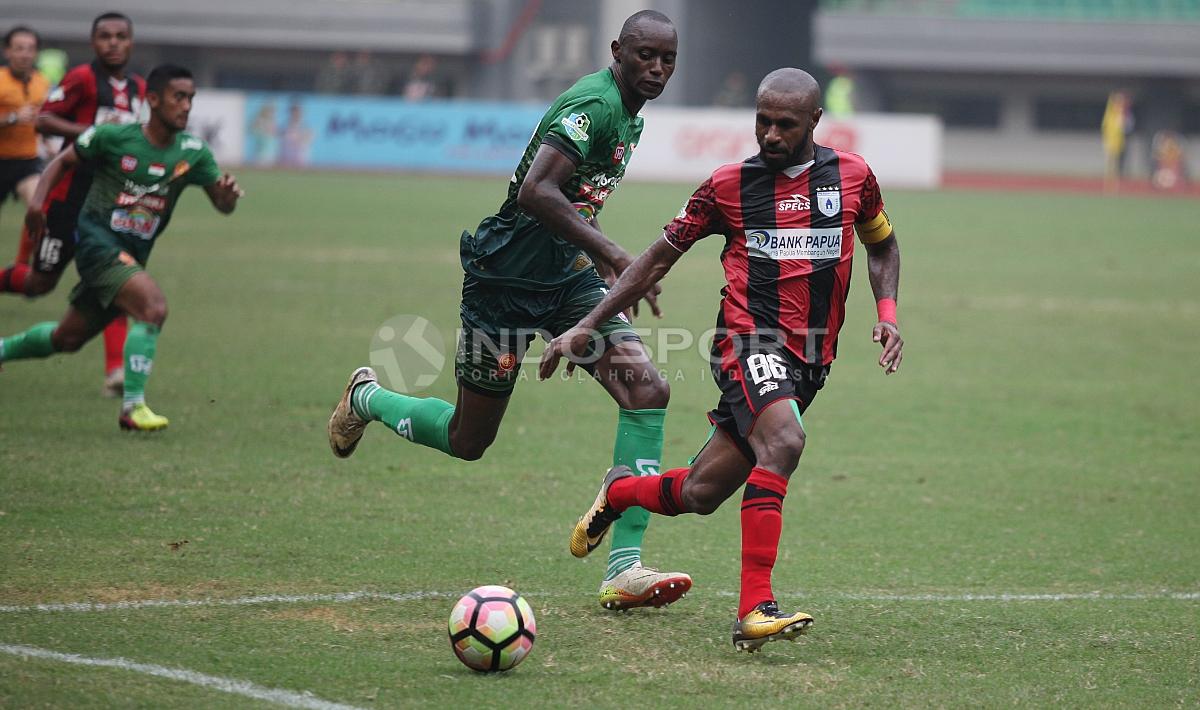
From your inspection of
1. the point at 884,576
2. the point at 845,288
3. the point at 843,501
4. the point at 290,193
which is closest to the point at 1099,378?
the point at 843,501

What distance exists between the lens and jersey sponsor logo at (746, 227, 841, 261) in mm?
5156

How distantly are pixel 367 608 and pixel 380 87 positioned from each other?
39.3 m

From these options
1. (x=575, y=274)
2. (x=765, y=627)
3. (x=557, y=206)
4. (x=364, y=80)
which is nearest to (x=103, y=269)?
(x=575, y=274)

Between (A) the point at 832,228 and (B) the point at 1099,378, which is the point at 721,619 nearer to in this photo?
(A) the point at 832,228

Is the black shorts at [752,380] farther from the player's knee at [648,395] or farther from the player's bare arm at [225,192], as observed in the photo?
the player's bare arm at [225,192]

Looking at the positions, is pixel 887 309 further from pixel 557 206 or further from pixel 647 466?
pixel 557 206

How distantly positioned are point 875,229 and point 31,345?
576 centimetres

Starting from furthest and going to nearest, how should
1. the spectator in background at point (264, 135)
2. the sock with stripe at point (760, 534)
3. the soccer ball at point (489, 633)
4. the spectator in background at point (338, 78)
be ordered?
1. the spectator in background at point (338, 78)
2. the spectator in background at point (264, 135)
3. the sock with stripe at point (760, 534)
4. the soccer ball at point (489, 633)

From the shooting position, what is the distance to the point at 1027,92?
157ft

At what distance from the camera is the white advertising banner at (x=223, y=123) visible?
35.0 metres

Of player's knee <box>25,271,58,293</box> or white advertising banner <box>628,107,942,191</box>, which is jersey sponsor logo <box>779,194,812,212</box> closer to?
player's knee <box>25,271,58,293</box>

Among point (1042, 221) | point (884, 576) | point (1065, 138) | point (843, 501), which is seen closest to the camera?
point (884, 576)

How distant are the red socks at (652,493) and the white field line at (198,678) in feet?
5.09

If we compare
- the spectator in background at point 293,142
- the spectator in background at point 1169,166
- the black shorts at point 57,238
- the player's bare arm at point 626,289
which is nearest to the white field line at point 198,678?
the player's bare arm at point 626,289
